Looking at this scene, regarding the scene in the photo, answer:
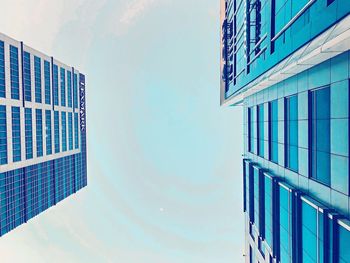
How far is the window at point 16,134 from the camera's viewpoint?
59.8 m

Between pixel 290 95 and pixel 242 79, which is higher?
pixel 242 79

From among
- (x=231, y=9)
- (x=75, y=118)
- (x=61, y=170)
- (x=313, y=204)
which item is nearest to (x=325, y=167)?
(x=313, y=204)

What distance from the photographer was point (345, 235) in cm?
1584

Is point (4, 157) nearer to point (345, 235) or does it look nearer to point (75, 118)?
point (75, 118)

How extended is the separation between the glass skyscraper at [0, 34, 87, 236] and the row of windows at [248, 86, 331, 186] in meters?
48.8

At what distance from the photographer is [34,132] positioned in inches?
Answer: 2714

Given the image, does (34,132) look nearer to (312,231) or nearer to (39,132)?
(39,132)

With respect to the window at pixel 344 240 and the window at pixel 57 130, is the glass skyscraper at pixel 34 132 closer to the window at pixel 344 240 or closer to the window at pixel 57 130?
the window at pixel 57 130

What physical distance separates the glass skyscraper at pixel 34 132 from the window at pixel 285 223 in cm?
5256

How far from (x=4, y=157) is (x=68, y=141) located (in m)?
33.9

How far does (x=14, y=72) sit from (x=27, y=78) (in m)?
5.51

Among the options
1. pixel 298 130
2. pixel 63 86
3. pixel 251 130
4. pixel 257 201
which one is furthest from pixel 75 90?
pixel 298 130

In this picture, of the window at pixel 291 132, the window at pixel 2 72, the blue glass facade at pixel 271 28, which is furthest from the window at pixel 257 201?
the window at pixel 2 72

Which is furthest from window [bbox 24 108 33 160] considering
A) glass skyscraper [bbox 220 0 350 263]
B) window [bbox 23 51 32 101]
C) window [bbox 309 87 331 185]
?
window [bbox 309 87 331 185]
